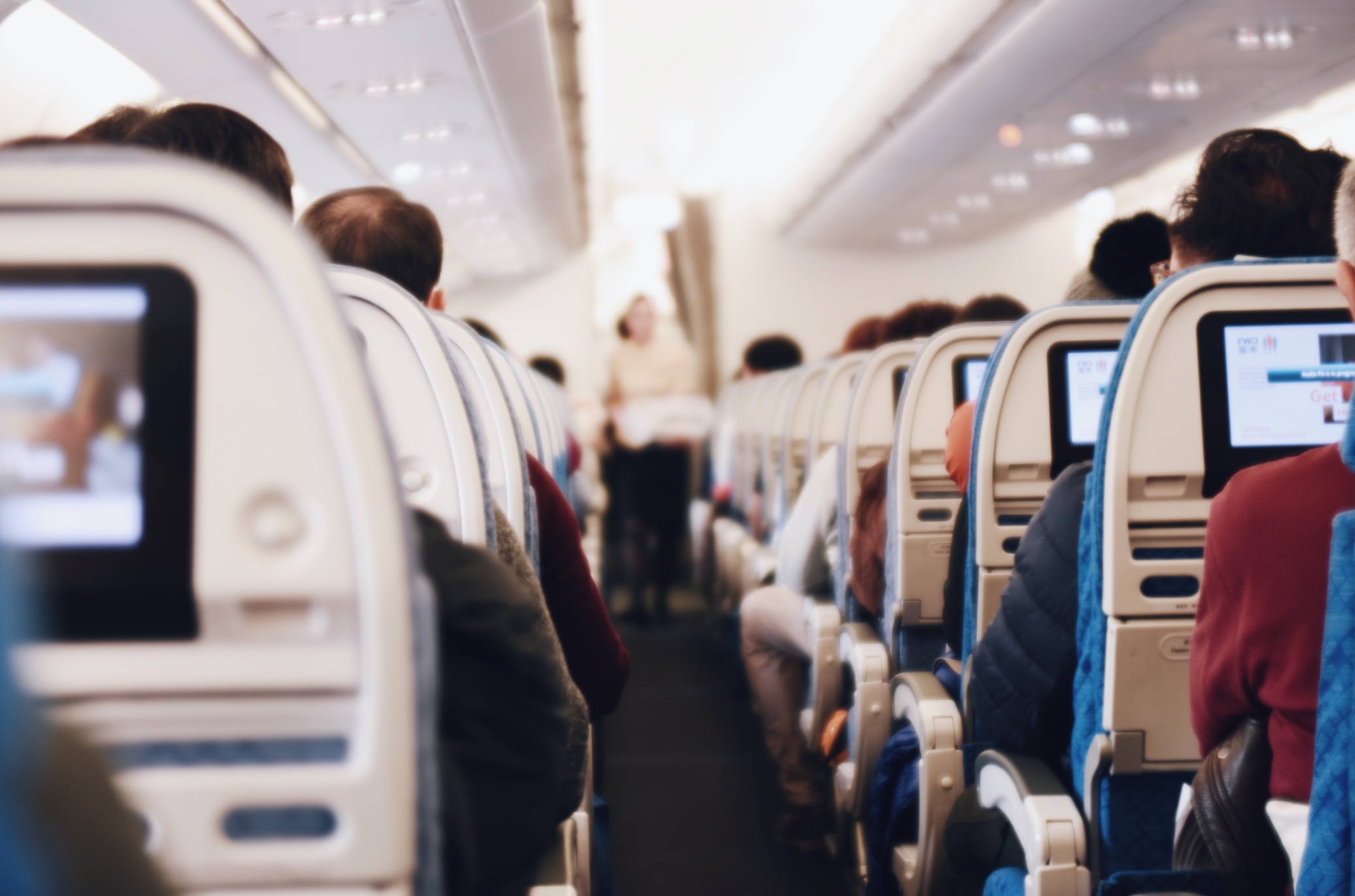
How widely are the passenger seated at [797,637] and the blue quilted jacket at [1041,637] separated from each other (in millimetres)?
1394

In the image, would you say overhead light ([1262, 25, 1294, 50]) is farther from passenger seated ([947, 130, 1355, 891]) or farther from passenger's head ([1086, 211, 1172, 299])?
passenger seated ([947, 130, 1355, 891])

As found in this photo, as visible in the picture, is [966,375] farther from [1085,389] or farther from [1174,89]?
[1174,89]

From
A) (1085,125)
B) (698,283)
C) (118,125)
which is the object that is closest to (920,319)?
(118,125)

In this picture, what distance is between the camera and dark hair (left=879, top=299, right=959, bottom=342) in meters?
3.88

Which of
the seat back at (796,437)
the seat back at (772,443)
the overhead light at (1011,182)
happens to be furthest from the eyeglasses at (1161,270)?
the overhead light at (1011,182)

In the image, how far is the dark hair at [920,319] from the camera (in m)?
3.88

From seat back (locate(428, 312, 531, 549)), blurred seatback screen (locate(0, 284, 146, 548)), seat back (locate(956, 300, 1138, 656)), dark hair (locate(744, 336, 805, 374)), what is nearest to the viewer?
blurred seatback screen (locate(0, 284, 146, 548))

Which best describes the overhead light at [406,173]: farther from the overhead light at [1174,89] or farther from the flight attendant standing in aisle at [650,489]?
the overhead light at [1174,89]

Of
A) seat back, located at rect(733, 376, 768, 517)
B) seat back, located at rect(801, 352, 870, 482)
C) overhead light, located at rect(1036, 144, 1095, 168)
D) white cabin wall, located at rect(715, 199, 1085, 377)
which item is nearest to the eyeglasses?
seat back, located at rect(801, 352, 870, 482)

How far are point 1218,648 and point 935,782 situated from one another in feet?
3.16

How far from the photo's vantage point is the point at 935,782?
218 cm

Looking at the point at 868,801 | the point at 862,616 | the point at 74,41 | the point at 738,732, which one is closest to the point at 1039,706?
the point at 868,801

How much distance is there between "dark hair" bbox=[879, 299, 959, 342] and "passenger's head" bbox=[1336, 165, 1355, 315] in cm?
259

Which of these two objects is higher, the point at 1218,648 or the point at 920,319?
the point at 920,319
